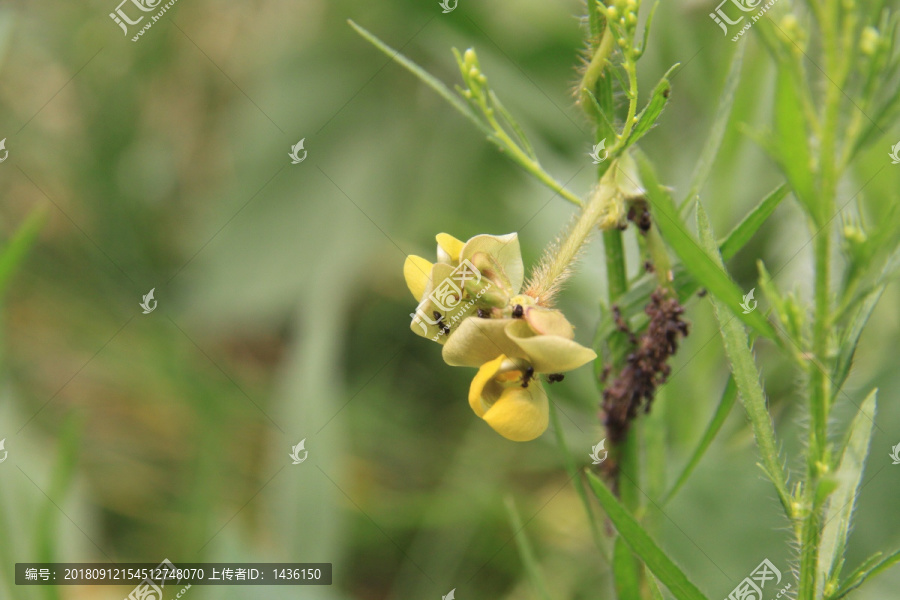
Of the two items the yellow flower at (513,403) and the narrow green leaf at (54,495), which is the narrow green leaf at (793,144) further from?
the narrow green leaf at (54,495)

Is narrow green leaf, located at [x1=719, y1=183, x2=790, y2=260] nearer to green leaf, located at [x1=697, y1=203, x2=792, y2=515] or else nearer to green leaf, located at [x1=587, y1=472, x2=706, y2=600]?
green leaf, located at [x1=697, y1=203, x2=792, y2=515]

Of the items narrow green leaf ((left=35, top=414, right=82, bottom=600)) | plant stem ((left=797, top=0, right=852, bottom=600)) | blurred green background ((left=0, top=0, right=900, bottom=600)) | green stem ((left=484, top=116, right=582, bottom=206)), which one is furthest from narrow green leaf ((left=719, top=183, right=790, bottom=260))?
narrow green leaf ((left=35, top=414, right=82, bottom=600))

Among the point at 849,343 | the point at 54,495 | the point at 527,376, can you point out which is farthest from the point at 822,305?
the point at 54,495

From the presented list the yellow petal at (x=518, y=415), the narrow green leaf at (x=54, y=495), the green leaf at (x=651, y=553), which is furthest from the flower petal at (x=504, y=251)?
the narrow green leaf at (x=54, y=495)

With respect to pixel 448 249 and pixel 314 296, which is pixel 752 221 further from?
pixel 314 296

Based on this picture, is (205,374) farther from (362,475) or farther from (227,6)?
(227,6)

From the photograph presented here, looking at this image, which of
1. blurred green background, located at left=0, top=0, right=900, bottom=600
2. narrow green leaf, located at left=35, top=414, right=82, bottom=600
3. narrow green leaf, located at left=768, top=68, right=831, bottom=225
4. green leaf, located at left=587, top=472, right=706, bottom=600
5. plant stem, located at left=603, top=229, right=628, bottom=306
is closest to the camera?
narrow green leaf, located at left=768, top=68, right=831, bottom=225

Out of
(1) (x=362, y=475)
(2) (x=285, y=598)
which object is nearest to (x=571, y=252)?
(2) (x=285, y=598)
